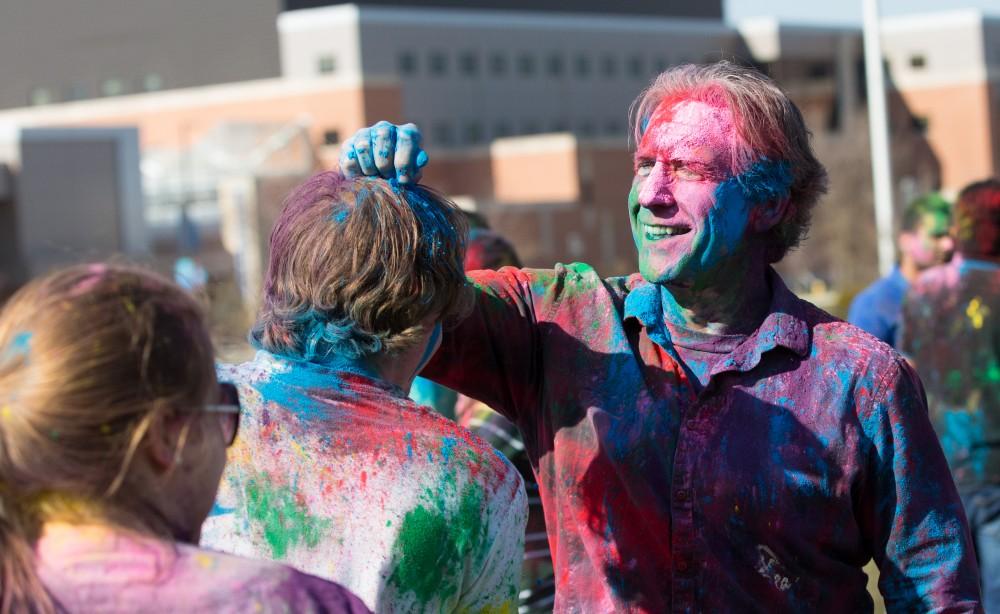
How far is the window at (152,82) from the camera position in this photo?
64.1 metres

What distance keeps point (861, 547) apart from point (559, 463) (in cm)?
58

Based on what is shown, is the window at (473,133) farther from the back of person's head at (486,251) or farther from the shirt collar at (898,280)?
the back of person's head at (486,251)

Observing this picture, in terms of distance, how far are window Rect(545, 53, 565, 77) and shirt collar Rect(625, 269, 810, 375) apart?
58.7m

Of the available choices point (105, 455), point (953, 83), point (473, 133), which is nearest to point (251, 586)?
point (105, 455)

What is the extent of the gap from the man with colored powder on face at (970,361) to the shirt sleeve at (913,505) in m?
2.35

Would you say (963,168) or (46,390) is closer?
(46,390)

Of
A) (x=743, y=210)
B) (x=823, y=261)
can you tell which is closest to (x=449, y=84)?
(x=823, y=261)

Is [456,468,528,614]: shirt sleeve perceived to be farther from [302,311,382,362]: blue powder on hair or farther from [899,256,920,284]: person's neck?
[899,256,920,284]: person's neck

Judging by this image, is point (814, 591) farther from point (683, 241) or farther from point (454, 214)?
point (454, 214)

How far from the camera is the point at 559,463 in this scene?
2732mm

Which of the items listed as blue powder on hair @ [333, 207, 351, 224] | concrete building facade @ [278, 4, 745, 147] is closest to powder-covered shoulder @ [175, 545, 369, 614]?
blue powder on hair @ [333, 207, 351, 224]

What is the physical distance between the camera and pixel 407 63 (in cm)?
5691

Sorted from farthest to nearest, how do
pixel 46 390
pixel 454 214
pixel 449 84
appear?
pixel 449 84, pixel 454 214, pixel 46 390

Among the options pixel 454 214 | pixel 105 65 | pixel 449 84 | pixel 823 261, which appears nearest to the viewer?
pixel 454 214
